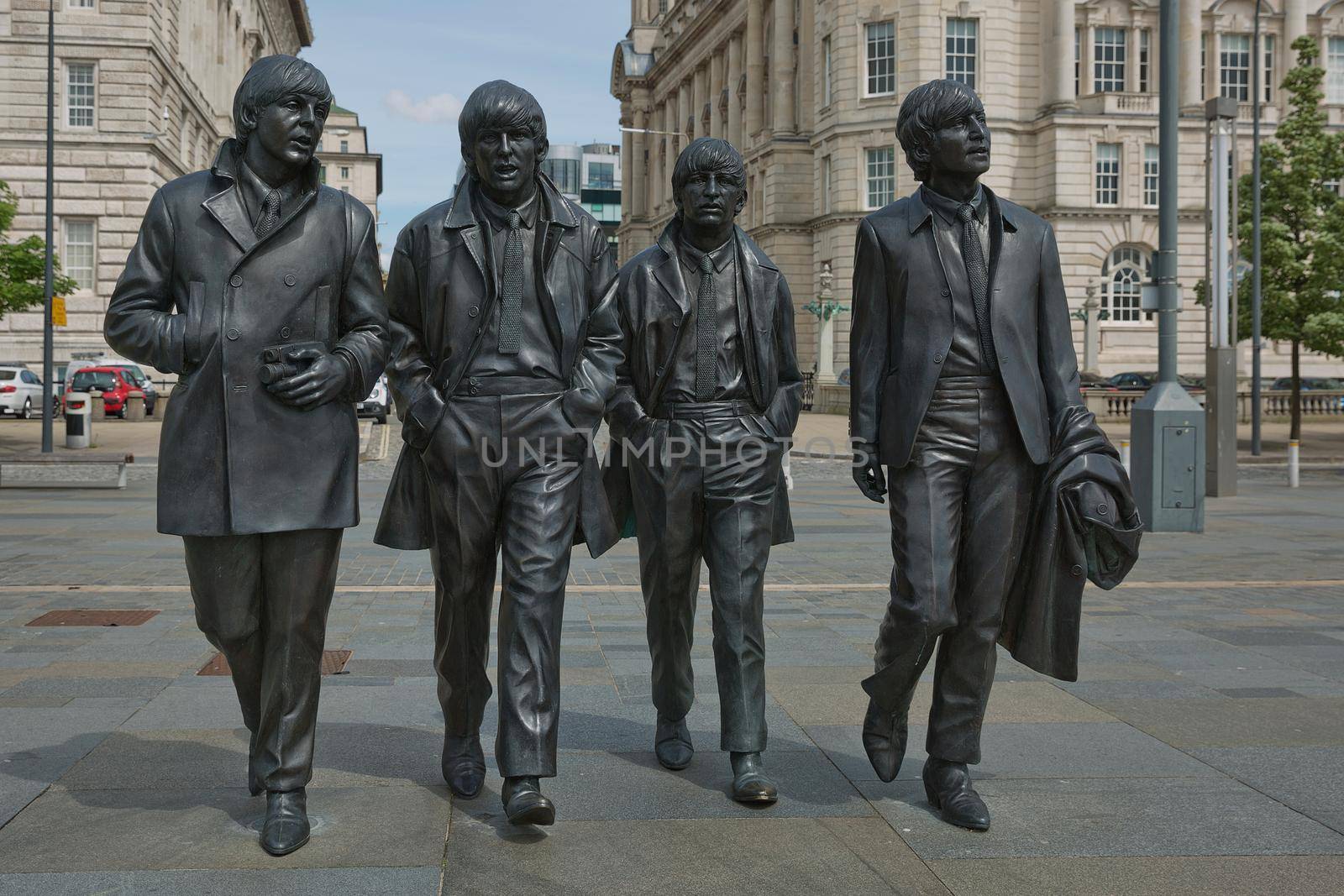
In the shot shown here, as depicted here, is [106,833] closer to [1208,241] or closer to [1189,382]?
[1208,241]

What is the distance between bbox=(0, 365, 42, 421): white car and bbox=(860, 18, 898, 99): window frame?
108ft

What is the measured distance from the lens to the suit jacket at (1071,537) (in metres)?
4.46

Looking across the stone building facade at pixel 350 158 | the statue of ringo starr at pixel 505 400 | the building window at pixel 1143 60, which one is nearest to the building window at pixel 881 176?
the building window at pixel 1143 60

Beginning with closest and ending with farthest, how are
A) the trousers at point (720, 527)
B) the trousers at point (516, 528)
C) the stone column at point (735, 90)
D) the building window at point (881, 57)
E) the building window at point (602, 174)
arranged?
the trousers at point (516, 528) < the trousers at point (720, 527) < the building window at point (881, 57) < the stone column at point (735, 90) < the building window at point (602, 174)

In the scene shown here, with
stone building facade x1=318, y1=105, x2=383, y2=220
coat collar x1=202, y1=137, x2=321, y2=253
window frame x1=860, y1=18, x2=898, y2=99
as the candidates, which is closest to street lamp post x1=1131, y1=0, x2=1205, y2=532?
coat collar x1=202, y1=137, x2=321, y2=253

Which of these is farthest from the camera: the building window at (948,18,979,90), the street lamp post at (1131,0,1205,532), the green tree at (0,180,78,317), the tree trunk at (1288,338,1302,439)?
the building window at (948,18,979,90)

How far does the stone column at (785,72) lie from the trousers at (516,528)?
59.0m

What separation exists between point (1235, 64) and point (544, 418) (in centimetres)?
5835

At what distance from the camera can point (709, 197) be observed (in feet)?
16.1

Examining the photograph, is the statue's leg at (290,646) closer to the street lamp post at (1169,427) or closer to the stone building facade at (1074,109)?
the street lamp post at (1169,427)

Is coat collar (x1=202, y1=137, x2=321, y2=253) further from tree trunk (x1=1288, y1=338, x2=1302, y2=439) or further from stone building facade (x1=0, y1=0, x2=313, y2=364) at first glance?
stone building facade (x1=0, y1=0, x2=313, y2=364)

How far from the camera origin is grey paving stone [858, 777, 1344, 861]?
13.8 ft

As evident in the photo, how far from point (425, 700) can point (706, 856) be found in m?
2.34

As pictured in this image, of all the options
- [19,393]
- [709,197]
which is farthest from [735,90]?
[709,197]
